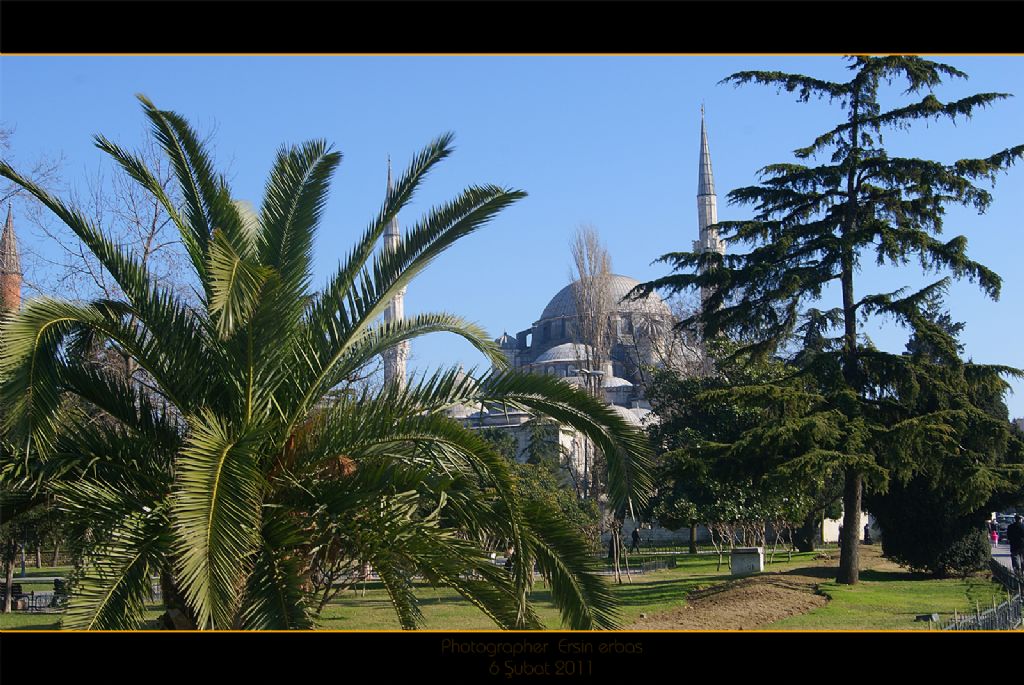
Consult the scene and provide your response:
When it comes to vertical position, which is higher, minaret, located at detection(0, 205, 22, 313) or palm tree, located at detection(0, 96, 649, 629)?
minaret, located at detection(0, 205, 22, 313)

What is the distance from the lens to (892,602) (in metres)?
12.5

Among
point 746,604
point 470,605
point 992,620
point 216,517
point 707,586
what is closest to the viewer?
point 216,517

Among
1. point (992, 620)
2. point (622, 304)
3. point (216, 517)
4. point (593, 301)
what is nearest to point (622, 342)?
point (622, 304)

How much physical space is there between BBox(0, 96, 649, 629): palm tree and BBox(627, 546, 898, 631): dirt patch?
4.01 m

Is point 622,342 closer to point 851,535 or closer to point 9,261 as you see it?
point 851,535

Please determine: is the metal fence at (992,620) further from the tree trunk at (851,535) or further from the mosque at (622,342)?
the mosque at (622,342)

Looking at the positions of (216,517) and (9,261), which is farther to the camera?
(9,261)

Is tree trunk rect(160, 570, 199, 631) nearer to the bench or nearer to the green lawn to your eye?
the green lawn

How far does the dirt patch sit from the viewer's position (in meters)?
11.0

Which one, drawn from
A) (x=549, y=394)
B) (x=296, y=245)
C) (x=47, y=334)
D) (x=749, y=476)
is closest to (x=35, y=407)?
(x=47, y=334)

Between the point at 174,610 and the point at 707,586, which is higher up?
the point at 174,610

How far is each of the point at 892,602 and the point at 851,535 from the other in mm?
2746

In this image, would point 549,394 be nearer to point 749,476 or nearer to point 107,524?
point 107,524

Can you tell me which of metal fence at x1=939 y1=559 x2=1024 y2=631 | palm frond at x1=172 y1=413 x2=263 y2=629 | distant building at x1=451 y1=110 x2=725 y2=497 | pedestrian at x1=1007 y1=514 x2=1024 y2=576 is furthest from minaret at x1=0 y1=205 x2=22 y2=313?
distant building at x1=451 y1=110 x2=725 y2=497
